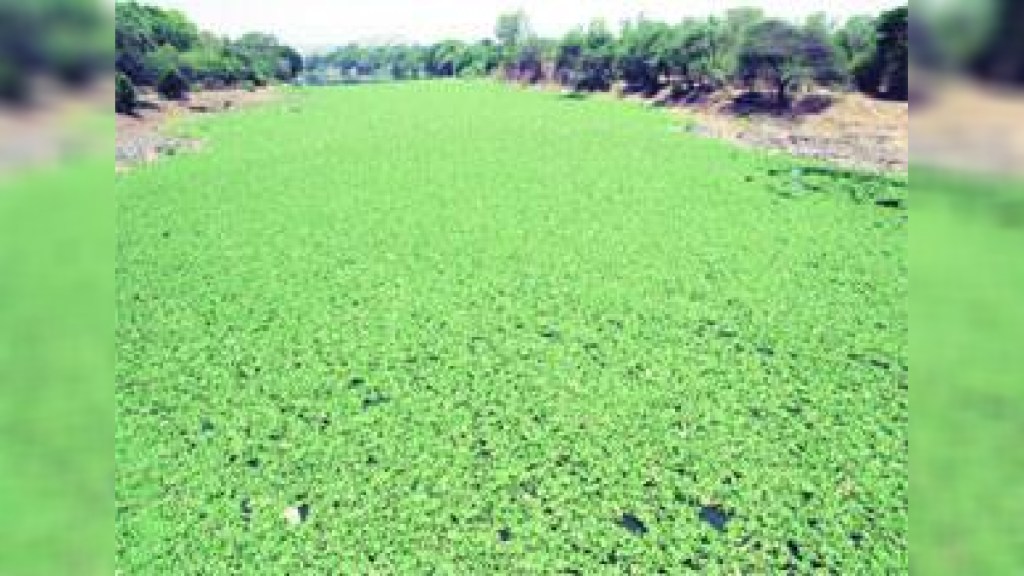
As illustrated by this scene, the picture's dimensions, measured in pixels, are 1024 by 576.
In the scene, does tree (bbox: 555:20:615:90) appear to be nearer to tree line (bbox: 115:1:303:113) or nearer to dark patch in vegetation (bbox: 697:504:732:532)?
tree line (bbox: 115:1:303:113)

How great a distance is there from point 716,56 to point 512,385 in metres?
30.7

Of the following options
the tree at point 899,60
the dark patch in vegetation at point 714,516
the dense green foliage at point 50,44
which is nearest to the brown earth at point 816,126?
the tree at point 899,60

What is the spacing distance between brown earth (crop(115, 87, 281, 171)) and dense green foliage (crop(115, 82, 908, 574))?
3368mm

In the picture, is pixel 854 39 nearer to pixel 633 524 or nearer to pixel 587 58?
pixel 587 58

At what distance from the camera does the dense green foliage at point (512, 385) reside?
16.3ft

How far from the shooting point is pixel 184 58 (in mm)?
36688

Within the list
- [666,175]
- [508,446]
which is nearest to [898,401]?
[508,446]

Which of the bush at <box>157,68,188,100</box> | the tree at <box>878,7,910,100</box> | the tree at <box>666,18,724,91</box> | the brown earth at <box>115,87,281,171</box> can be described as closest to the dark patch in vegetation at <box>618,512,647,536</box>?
the tree at <box>878,7,910,100</box>

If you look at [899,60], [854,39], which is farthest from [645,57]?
[899,60]

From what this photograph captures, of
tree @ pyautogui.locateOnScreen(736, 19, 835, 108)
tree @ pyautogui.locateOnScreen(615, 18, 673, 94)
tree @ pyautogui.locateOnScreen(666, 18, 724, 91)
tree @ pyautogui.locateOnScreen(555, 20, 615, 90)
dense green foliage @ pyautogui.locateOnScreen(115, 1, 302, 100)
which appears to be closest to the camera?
tree @ pyautogui.locateOnScreen(736, 19, 835, 108)

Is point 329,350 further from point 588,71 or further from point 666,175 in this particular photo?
point 588,71

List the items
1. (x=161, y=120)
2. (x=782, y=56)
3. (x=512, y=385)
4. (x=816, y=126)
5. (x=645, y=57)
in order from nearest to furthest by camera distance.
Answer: (x=512, y=385), (x=816, y=126), (x=161, y=120), (x=782, y=56), (x=645, y=57)

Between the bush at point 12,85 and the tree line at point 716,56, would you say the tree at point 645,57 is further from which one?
the bush at point 12,85

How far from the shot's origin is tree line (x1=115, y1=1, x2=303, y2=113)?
2499 centimetres
